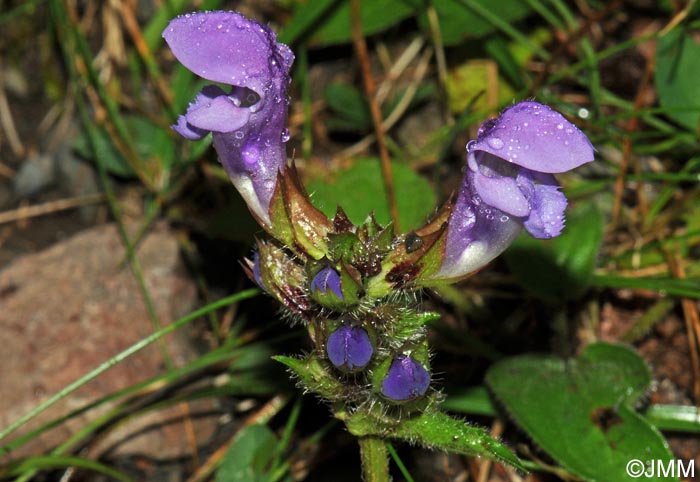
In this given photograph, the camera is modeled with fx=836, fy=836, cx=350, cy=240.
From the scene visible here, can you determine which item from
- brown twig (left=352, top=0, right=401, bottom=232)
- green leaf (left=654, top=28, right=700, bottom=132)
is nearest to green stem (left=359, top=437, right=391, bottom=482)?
brown twig (left=352, top=0, right=401, bottom=232)

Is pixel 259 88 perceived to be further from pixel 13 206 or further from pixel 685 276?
pixel 13 206

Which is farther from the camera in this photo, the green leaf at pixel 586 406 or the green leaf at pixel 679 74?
the green leaf at pixel 679 74

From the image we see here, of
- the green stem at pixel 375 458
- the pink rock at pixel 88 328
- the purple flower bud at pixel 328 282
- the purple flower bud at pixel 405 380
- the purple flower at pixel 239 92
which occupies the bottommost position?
the pink rock at pixel 88 328

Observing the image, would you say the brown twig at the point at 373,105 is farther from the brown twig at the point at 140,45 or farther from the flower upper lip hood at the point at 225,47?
the flower upper lip hood at the point at 225,47

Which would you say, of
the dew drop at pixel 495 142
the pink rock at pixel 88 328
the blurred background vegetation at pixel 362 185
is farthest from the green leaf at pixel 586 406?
the pink rock at pixel 88 328

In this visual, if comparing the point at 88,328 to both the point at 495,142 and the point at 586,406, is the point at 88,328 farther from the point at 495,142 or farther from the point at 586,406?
the point at 495,142

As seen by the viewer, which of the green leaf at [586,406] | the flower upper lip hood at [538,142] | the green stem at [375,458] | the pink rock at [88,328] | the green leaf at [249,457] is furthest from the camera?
the pink rock at [88,328]

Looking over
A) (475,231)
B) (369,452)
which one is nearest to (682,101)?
(475,231)
